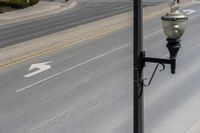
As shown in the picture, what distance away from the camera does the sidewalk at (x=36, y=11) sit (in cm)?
4166

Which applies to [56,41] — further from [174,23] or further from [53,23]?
[174,23]

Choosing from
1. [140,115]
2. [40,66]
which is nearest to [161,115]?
[140,115]

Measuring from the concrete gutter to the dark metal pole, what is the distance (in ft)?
44.9

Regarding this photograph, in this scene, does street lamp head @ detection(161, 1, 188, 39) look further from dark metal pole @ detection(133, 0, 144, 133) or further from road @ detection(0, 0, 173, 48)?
road @ detection(0, 0, 173, 48)

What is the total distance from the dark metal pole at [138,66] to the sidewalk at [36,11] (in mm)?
31090

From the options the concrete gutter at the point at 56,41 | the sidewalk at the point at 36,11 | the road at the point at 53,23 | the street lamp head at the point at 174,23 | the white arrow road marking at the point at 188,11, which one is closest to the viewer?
the street lamp head at the point at 174,23

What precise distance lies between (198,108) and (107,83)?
4245mm

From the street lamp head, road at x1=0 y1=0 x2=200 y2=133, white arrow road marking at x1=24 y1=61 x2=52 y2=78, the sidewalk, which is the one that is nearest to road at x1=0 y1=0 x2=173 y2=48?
the sidewalk

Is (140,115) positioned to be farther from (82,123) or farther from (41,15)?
(41,15)

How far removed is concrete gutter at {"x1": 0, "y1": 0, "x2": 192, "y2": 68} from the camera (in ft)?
78.5

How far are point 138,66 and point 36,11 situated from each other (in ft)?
121

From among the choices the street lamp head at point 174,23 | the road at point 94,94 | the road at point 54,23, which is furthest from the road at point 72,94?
the road at point 54,23

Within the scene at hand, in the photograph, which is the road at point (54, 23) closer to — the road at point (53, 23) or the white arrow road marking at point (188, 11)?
the road at point (53, 23)

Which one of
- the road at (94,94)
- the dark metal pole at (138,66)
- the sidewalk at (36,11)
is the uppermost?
the dark metal pole at (138,66)
